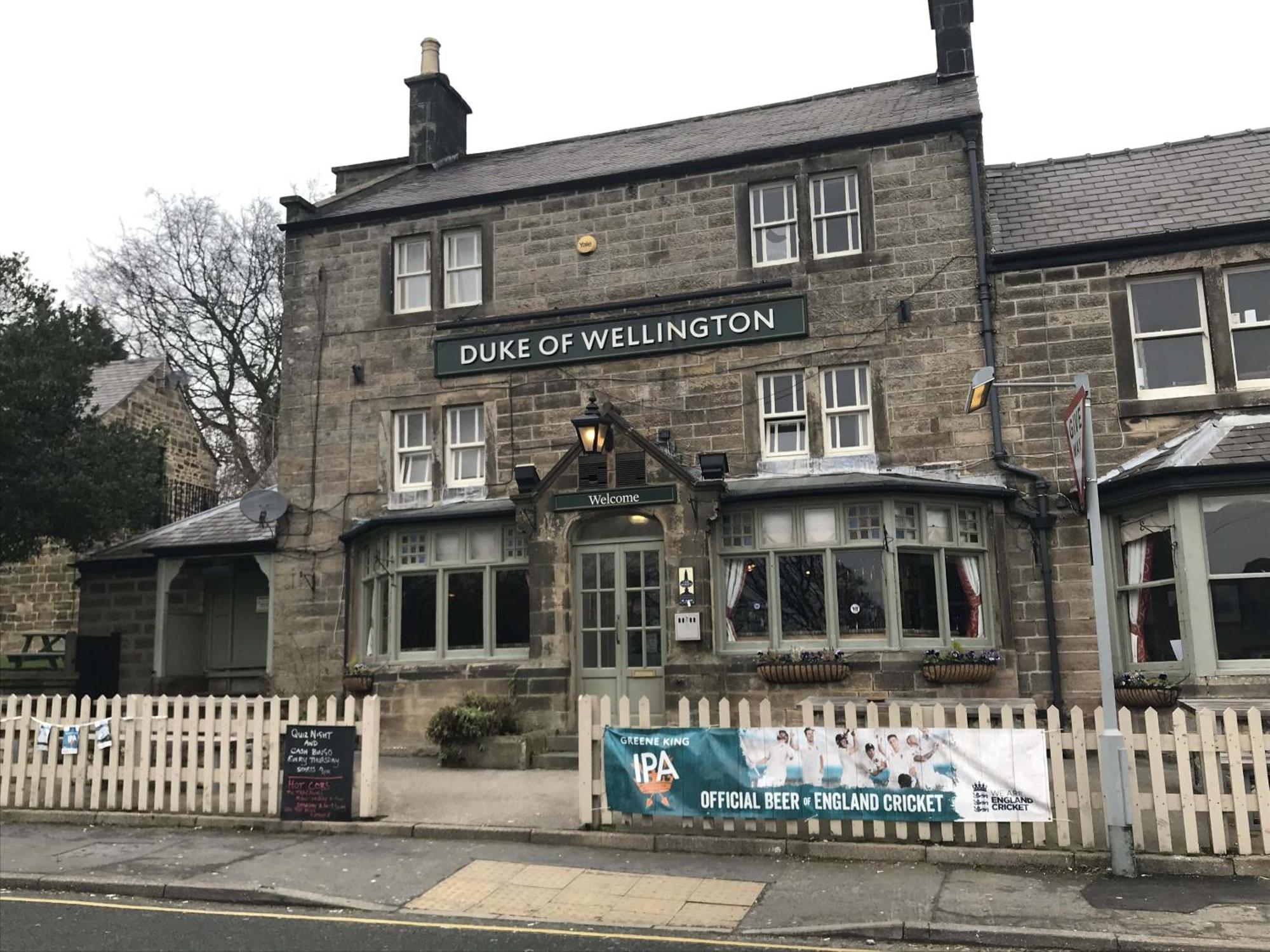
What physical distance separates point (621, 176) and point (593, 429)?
456 centimetres

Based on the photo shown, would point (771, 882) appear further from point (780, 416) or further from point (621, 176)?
point (621, 176)

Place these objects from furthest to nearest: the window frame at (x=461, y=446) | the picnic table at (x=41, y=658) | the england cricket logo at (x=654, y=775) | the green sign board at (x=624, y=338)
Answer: the picnic table at (x=41, y=658) → the window frame at (x=461, y=446) → the green sign board at (x=624, y=338) → the england cricket logo at (x=654, y=775)

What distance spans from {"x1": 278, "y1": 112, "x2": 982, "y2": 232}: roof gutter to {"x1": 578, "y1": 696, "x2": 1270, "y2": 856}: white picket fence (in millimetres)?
9405

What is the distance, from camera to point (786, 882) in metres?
8.60

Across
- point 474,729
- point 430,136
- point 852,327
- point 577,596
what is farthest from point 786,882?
point 430,136

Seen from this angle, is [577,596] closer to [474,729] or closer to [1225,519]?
[474,729]

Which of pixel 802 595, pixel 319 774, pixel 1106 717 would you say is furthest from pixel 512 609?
pixel 1106 717

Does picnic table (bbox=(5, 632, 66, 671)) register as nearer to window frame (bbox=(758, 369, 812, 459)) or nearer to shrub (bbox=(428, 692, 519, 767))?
shrub (bbox=(428, 692, 519, 767))

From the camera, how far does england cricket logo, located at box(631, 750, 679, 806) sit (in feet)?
32.2

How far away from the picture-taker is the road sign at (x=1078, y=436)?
931 centimetres

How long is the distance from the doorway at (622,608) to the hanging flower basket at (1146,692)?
5.97m

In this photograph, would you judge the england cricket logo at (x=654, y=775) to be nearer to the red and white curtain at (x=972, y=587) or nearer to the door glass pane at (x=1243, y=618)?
the red and white curtain at (x=972, y=587)

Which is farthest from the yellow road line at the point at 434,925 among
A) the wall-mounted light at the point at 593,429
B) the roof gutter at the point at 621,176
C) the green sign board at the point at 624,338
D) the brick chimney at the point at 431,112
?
the brick chimney at the point at 431,112

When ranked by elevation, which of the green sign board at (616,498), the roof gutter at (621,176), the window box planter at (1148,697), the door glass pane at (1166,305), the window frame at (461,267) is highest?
the roof gutter at (621,176)
